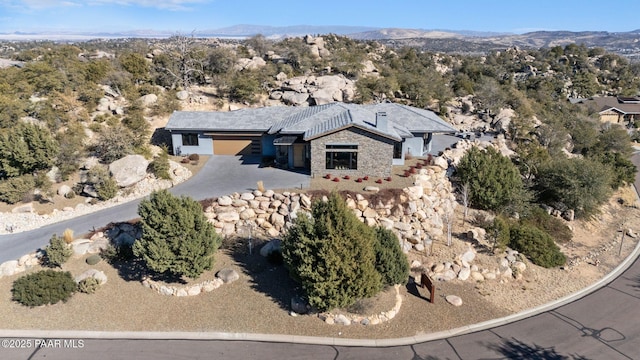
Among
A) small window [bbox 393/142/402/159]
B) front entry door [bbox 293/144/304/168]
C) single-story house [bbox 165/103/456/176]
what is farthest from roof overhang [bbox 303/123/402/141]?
small window [bbox 393/142/402/159]

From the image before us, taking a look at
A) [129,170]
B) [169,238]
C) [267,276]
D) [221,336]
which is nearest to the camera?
[221,336]

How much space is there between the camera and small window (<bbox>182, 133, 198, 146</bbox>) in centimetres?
3709

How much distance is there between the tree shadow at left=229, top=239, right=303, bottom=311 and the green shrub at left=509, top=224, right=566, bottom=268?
16.1m

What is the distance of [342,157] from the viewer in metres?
30.8

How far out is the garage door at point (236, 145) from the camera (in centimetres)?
3725

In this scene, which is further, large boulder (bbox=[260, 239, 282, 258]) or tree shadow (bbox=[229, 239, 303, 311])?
large boulder (bbox=[260, 239, 282, 258])

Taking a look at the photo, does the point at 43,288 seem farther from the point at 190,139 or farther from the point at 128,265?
the point at 190,139

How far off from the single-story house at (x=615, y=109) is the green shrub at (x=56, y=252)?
3285 inches

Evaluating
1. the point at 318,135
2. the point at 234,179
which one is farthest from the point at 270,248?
the point at 318,135

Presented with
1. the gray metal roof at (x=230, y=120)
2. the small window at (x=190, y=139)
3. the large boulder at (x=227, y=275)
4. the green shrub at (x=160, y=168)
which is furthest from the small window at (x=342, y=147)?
the small window at (x=190, y=139)

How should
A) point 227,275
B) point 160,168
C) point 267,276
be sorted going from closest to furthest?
point 227,275
point 267,276
point 160,168

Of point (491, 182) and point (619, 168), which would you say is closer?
point (491, 182)

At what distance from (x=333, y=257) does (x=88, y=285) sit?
13301 mm

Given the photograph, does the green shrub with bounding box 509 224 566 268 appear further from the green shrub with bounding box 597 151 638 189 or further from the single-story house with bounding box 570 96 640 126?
the single-story house with bounding box 570 96 640 126
